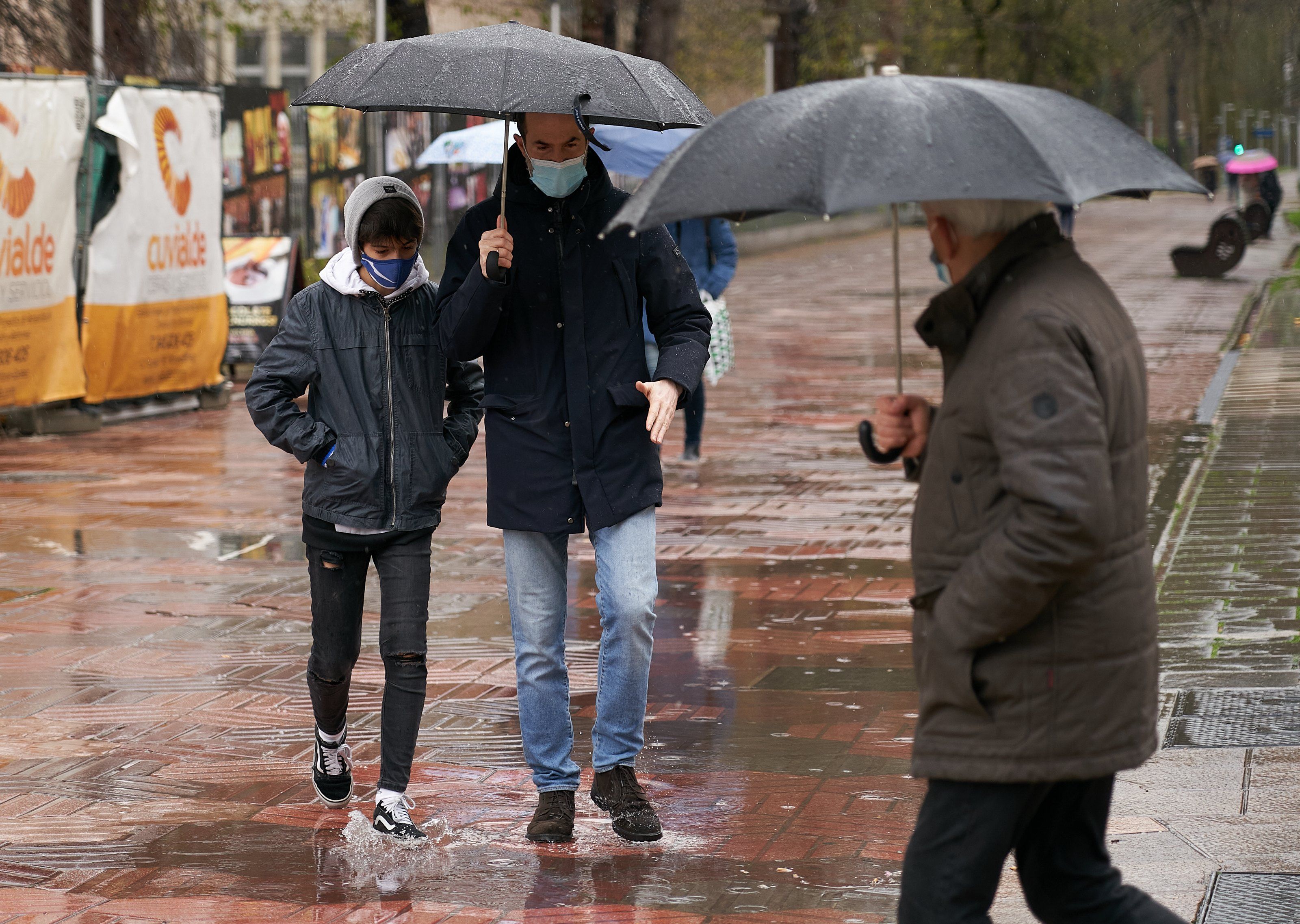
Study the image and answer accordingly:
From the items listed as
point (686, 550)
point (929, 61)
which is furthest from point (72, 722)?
A: point (929, 61)

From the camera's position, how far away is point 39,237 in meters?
11.9

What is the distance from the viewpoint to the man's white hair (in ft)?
9.29

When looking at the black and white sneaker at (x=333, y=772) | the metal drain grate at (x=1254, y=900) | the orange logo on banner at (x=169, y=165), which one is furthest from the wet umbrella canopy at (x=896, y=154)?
the orange logo on banner at (x=169, y=165)

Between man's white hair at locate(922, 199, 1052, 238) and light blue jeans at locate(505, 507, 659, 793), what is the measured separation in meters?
1.67

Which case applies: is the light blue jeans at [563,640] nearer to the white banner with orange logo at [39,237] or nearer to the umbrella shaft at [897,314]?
the umbrella shaft at [897,314]

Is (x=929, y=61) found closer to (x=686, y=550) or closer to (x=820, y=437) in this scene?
Result: (x=820, y=437)

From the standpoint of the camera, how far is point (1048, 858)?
2.79m

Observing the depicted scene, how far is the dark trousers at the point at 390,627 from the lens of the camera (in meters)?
Result: 4.47

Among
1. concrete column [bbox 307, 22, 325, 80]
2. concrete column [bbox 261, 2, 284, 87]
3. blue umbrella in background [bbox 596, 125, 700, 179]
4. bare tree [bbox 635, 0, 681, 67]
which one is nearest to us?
blue umbrella in background [bbox 596, 125, 700, 179]

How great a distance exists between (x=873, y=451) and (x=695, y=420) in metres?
7.86

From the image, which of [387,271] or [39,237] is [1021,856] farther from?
[39,237]

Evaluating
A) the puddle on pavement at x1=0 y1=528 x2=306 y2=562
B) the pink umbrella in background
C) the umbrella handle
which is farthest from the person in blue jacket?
the pink umbrella in background

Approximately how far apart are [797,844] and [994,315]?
202 centimetres

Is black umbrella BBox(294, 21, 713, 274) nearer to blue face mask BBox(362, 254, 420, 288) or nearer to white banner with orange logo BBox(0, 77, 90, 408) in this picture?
blue face mask BBox(362, 254, 420, 288)
